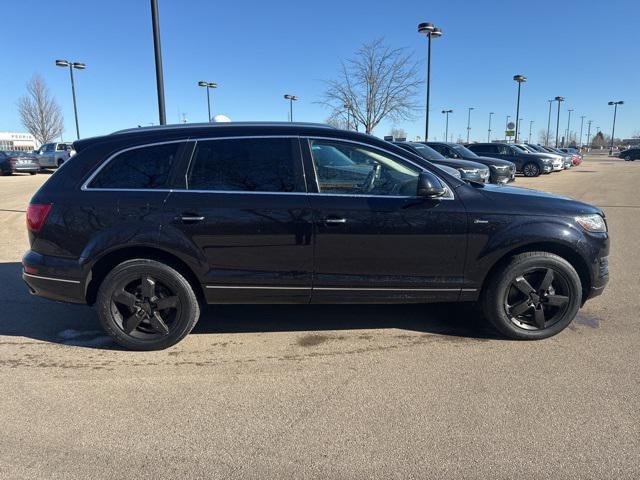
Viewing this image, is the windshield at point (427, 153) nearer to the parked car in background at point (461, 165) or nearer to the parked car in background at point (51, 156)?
the parked car in background at point (461, 165)

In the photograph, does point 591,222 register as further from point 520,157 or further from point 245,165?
point 520,157

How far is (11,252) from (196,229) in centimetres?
535

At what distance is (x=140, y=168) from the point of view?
3.94 m

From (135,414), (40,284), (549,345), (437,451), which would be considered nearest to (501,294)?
(549,345)

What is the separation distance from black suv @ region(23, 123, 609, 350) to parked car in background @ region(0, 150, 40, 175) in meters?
25.6

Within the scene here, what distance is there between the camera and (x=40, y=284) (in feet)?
13.2

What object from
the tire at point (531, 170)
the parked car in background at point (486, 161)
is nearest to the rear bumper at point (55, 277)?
the parked car in background at point (486, 161)

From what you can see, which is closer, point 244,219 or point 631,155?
point 244,219

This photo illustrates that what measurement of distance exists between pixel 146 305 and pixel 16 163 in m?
26.2

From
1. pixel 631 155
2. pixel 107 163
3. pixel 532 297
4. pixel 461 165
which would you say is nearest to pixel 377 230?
pixel 532 297

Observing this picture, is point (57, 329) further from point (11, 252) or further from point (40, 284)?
point (11, 252)

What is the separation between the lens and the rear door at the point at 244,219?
150 inches

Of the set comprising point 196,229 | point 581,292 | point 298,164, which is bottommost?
point 581,292

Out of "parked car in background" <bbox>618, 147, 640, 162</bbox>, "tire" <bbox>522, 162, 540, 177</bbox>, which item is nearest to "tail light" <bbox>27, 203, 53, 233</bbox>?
"tire" <bbox>522, 162, 540, 177</bbox>
